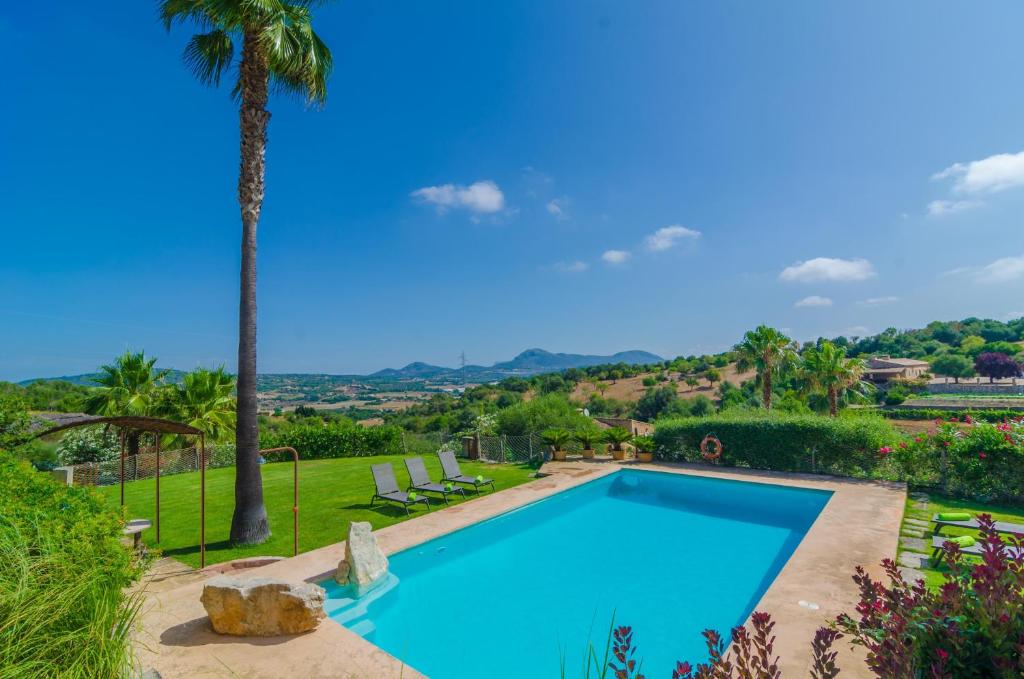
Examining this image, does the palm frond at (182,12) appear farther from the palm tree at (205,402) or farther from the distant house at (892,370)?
the distant house at (892,370)

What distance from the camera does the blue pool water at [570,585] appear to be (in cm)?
556

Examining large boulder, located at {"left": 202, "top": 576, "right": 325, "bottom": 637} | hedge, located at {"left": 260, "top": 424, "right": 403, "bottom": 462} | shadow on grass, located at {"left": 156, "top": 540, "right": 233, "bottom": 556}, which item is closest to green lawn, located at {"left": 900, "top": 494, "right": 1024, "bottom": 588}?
large boulder, located at {"left": 202, "top": 576, "right": 325, "bottom": 637}

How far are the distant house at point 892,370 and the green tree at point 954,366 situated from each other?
1792mm

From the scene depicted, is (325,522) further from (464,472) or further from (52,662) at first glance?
(52,662)

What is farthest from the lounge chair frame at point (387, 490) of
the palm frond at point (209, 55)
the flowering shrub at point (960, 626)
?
the flowering shrub at point (960, 626)

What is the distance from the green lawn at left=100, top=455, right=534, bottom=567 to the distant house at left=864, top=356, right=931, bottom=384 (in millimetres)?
68162

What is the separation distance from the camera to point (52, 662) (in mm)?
2369

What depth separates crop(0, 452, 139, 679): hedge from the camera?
7.82ft

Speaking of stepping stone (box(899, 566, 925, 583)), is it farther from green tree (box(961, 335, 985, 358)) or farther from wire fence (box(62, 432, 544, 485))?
green tree (box(961, 335, 985, 358))

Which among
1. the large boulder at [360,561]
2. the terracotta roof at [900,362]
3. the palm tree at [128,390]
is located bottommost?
the large boulder at [360,561]

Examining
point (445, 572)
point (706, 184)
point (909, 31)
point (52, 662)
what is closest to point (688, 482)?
point (445, 572)

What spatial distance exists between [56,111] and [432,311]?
119 ft

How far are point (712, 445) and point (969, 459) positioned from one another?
6.12 metres

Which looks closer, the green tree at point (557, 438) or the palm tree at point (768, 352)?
the green tree at point (557, 438)
